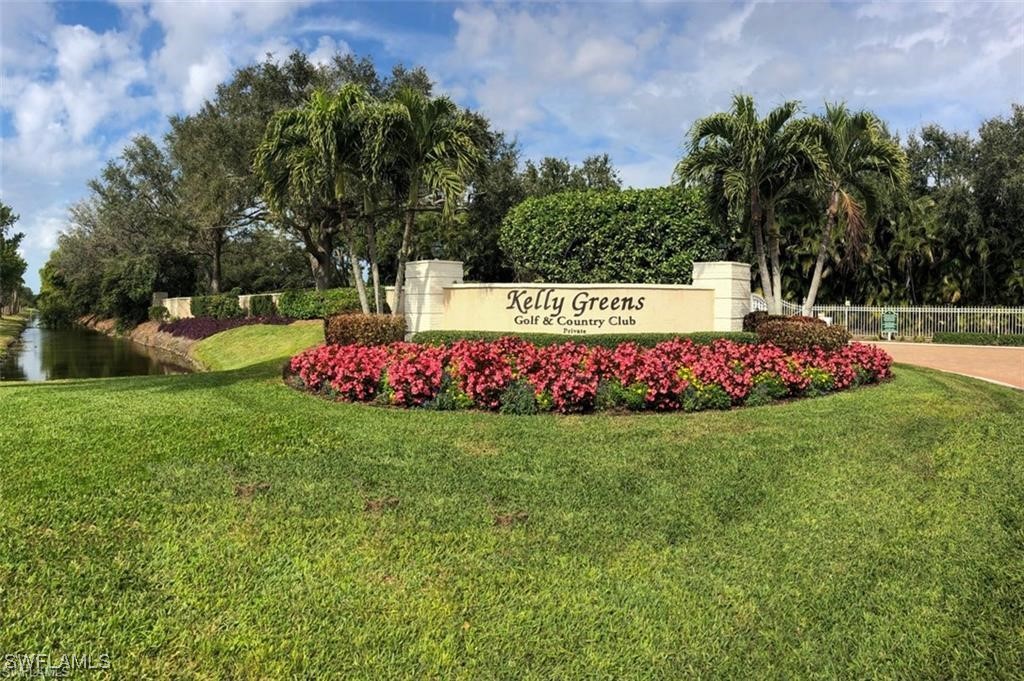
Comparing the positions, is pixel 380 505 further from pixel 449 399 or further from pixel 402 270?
pixel 402 270

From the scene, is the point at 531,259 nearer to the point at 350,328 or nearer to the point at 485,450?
the point at 350,328

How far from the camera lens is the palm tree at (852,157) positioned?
40.4 feet

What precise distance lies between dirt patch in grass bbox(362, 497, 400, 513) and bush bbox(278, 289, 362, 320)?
17.8m

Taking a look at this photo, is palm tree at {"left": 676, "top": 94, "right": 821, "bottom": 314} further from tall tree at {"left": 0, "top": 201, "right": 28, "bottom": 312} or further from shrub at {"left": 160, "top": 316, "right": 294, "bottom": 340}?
tall tree at {"left": 0, "top": 201, "right": 28, "bottom": 312}

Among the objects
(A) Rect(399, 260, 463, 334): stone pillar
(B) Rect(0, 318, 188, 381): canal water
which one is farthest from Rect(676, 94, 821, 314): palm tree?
(B) Rect(0, 318, 188, 381): canal water

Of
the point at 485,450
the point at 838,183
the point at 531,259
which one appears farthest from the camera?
the point at 531,259

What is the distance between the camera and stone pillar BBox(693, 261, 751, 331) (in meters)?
11.6

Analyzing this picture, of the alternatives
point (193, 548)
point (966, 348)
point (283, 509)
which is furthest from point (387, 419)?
point (966, 348)

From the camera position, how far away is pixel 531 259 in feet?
63.5

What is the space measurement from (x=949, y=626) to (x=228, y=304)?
3094 cm

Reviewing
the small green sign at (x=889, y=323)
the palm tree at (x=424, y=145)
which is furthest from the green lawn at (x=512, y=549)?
the small green sign at (x=889, y=323)

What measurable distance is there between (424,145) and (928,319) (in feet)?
59.6

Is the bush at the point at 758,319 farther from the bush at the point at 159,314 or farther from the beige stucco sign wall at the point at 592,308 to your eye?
the bush at the point at 159,314

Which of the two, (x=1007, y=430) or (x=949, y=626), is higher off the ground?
(x=1007, y=430)
